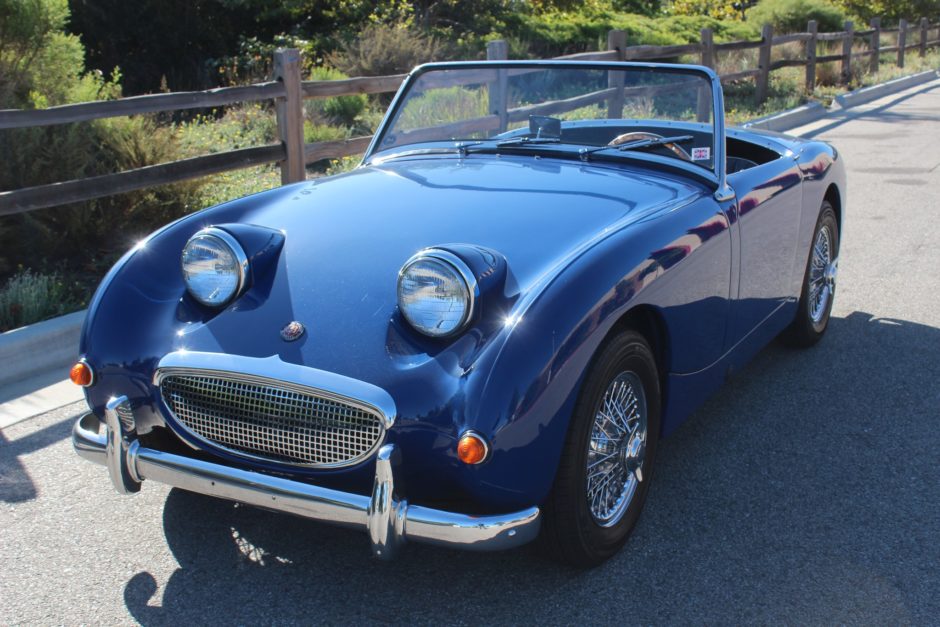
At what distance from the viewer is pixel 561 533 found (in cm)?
275

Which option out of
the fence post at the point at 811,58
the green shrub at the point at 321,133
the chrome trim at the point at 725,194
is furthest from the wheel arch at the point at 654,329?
the fence post at the point at 811,58

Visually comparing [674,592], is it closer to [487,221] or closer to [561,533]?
[561,533]

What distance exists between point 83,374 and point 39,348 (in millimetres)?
1926

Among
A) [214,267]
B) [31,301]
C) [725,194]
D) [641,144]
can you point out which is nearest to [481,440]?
[214,267]

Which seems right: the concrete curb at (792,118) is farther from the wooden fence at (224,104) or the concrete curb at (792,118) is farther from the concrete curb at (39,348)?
the concrete curb at (39,348)

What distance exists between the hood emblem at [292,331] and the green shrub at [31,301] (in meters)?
2.87

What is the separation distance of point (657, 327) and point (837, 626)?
3.40ft

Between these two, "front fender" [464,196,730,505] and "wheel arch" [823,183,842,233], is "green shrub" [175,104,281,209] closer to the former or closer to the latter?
"wheel arch" [823,183,842,233]

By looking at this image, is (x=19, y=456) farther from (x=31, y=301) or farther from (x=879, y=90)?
(x=879, y=90)

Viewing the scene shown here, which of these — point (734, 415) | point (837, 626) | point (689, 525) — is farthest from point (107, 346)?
point (734, 415)

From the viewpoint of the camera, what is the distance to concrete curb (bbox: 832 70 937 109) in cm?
1697

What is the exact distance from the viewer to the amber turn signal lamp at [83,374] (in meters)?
2.98

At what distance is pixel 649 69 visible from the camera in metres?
3.92

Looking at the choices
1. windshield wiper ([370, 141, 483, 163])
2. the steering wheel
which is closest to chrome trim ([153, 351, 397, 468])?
windshield wiper ([370, 141, 483, 163])
